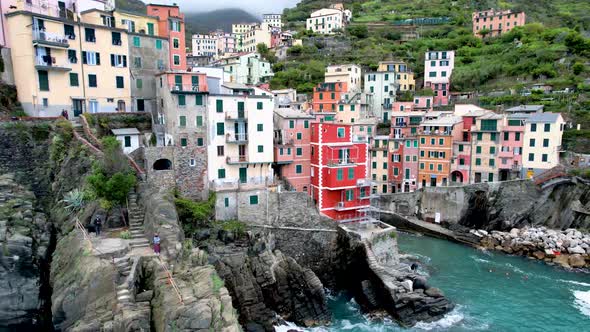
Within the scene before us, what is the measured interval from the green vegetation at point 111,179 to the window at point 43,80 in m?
11.0

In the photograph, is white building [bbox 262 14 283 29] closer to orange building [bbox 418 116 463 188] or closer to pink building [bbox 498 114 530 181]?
orange building [bbox 418 116 463 188]

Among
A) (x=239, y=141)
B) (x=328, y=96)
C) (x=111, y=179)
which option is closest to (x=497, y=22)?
(x=328, y=96)

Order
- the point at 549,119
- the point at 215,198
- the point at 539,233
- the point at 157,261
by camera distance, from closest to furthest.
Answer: the point at 157,261 → the point at 215,198 → the point at 539,233 → the point at 549,119

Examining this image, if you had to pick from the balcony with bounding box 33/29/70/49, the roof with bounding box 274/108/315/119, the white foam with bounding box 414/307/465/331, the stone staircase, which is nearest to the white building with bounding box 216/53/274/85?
the roof with bounding box 274/108/315/119

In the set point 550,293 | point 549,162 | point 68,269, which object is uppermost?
point 549,162

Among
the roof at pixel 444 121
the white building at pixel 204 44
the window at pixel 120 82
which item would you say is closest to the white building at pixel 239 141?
the window at pixel 120 82

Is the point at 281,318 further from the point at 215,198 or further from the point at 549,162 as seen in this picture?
the point at 549,162

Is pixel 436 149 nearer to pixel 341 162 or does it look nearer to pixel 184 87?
pixel 341 162

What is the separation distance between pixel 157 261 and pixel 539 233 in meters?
43.0

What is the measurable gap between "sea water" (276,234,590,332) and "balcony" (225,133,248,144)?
16135 mm

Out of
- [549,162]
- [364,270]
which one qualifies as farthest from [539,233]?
[364,270]

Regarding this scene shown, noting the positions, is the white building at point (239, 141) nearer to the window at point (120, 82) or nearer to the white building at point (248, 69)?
the window at point (120, 82)

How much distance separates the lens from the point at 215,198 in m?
34.1

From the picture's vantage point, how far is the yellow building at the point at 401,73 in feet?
254
